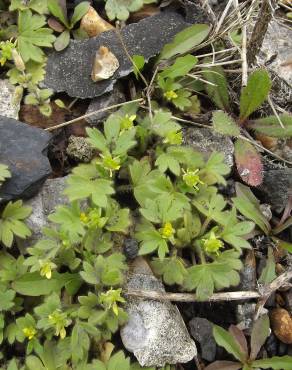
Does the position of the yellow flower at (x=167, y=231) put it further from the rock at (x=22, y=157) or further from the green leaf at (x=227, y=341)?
the rock at (x=22, y=157)

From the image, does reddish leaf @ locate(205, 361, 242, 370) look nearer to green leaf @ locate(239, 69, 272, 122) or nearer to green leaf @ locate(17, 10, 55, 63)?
green leaf @ locate(239, 69, 272, 122)

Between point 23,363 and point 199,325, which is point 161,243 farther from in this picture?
point 23,363

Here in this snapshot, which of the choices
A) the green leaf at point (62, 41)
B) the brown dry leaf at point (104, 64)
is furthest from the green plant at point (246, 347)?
the green leaf at point (62, 41)

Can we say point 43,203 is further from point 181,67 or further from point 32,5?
point 32,5

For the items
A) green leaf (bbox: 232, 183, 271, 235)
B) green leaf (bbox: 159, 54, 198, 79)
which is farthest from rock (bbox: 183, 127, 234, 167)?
green leaf (bbox: 159, 54, 198, 79)

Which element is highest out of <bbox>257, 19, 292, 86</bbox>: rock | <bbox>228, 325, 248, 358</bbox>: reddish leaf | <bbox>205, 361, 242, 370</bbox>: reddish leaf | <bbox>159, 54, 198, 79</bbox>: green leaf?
<bbox>159, 54, 198, 79</bbox>: green leaf

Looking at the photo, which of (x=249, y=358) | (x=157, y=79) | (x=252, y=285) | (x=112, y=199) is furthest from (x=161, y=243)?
(x=157, y=79)

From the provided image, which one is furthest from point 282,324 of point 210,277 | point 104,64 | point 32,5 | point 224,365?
point 32,5
